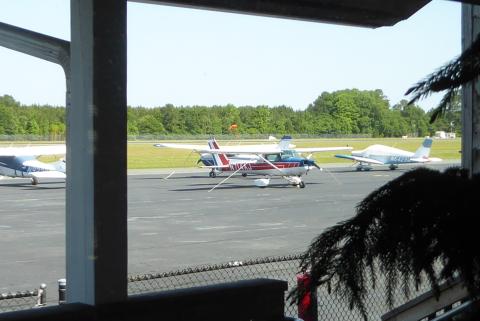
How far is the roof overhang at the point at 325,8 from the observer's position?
2.67 metres

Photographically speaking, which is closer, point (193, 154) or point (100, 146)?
point (100, 146)

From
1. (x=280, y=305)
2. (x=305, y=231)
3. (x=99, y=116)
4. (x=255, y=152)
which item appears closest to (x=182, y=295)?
(x=280, y=305)

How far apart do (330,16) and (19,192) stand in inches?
1433

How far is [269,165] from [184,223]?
19558 mm

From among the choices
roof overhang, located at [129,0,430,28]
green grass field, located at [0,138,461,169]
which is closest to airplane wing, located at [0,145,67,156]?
green grass field, located at [0,138,461,169]

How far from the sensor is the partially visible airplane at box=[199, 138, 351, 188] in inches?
1588

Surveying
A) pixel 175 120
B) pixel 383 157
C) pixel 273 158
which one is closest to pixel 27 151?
pixel 273 158

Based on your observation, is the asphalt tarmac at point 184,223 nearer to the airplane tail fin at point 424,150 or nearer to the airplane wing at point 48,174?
the airplane wing at point 48,174

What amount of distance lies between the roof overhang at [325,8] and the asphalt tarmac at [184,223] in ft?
5.19

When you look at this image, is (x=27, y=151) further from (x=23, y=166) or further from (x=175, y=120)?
(x=175, y=120)

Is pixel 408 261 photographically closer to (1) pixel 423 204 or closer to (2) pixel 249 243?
(1) pixel 423 204

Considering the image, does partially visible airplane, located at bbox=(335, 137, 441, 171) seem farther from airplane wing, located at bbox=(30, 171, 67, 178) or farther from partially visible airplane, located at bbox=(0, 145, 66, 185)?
partially visible airplane, located at bbox=(0, 145, 66, 185)

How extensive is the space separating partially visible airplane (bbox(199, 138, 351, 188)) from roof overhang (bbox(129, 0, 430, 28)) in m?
36.9

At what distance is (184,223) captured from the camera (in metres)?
22.6
